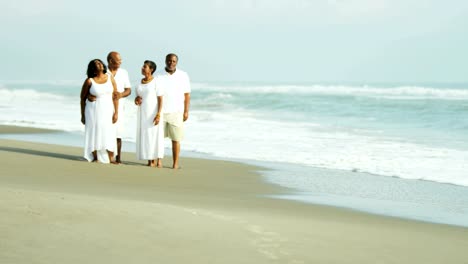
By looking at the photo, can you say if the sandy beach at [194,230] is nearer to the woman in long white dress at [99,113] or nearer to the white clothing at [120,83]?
the woman in long white dress at [99,113]

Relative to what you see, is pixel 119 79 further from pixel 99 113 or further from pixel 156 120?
pixel 156 120

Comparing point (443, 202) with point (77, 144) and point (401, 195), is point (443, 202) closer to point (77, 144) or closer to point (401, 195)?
point (401, 195)

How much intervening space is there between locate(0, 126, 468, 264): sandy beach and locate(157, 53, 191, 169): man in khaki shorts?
2011 mm

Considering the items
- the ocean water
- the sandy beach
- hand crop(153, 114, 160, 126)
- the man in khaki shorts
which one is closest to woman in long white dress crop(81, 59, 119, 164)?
hand crop(153, 114, 160, 126)

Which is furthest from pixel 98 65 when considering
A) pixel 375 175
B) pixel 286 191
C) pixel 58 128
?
pixel 58 128

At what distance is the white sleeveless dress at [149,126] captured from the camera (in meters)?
10.2

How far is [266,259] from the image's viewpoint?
462 cm

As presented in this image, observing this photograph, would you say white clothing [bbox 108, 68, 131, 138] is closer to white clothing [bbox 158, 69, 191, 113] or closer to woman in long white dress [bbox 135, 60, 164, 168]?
woman in long white dress [bbox 135, 60, 164, 168]

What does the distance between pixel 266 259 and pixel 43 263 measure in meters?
1.32

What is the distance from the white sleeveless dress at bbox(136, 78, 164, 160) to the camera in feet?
33.4

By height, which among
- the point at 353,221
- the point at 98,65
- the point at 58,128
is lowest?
the point at 58,128

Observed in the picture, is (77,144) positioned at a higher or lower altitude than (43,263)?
lower

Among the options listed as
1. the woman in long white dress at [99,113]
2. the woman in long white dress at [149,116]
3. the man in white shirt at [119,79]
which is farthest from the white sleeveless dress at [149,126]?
the woman in long white dress at [99,113]

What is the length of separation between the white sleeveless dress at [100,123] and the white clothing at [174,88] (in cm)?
71
